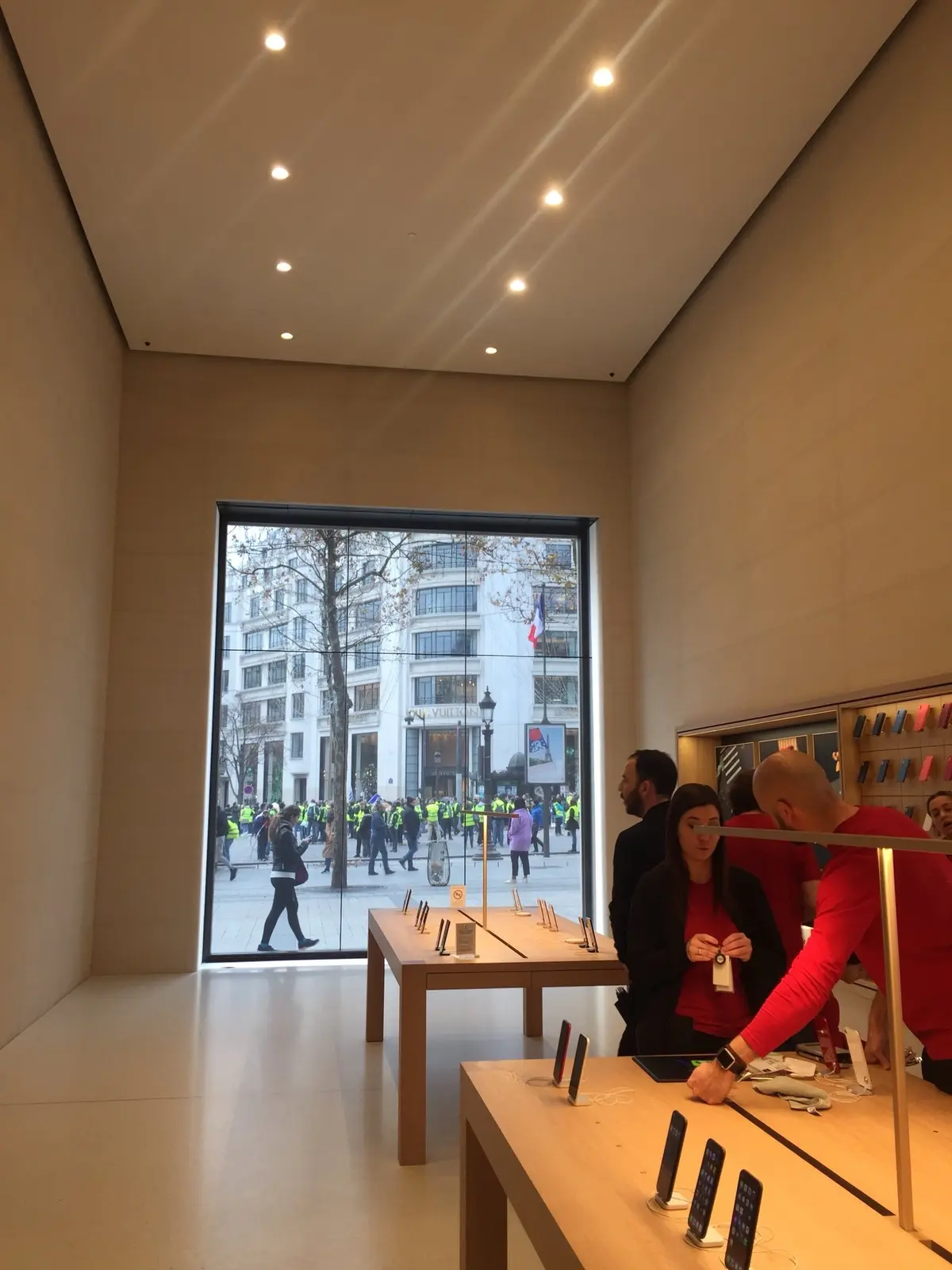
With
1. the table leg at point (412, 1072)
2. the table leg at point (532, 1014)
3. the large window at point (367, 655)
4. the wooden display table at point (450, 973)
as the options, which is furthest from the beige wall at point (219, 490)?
the table leg at point (412, 1072)

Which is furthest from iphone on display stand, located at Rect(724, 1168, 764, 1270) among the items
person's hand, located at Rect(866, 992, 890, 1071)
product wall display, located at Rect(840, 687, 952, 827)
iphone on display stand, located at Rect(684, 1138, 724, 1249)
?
product wall display, located at Rect(840, 687, 952, 827)

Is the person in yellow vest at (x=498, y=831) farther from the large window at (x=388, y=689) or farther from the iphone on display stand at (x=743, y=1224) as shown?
the iphone on display stand at (x=743, y=1224)

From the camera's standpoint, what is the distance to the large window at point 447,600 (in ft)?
31.9

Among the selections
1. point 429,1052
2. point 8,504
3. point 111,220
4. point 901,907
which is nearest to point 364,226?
point 111,220

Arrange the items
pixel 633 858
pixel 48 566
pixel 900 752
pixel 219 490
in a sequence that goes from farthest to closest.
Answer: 1. pixel 219 490
2. pixel 48 566
3. pixel 900 752
4. pixel 633 858

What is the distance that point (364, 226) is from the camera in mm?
7230

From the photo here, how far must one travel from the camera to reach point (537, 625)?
9.91 m

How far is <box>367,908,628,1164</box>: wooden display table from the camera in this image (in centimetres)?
394

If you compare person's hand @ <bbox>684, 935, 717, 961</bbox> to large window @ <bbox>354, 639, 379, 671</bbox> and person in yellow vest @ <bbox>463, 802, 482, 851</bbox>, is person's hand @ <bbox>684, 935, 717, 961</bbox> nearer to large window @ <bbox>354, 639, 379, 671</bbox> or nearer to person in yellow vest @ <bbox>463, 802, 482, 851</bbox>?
person in yellow vest @ <bbox>463, 802, 482, 851</bbox>

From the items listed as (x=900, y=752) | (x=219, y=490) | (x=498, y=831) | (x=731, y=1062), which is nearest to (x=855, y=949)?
(x=731, y=1062)

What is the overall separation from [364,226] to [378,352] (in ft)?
6.57

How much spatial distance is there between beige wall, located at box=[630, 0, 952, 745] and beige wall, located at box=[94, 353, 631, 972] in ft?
4.17

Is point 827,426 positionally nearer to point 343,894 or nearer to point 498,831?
point 498,831

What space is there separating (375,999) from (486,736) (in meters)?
4.07
